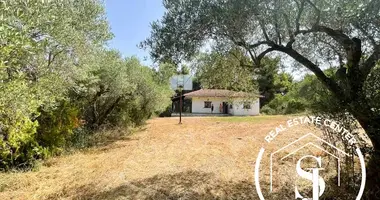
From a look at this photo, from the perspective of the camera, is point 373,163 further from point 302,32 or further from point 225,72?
point 225,72

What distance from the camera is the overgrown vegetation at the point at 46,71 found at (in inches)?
206

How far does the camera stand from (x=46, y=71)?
858cm

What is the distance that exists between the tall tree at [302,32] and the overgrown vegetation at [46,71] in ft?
8.44

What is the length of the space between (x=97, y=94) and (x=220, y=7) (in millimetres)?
11816

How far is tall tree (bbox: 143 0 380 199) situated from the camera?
5.29 meters

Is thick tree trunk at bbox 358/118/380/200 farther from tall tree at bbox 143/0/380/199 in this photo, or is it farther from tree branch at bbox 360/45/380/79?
tree branch at bbox 360/45/380/79

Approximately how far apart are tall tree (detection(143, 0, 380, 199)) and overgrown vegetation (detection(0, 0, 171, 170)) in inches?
101

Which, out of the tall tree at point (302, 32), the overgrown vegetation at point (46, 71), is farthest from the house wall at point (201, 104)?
the tall tree at point (302, 32)

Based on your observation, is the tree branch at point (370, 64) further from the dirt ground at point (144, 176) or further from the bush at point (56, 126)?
the bush at point (56, 126)

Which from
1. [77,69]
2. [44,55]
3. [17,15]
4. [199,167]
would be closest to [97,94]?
[77,69]

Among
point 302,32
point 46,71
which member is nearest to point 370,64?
point 302,32

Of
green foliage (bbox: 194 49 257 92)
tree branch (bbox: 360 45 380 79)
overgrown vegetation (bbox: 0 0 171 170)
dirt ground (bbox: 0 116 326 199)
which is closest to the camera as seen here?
overgrown vegetation (bbox: 0 0 171 170)

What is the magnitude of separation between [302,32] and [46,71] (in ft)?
25.0

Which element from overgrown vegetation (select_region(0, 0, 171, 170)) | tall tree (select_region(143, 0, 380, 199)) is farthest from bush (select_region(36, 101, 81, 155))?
tall tree (select_region(143, 0, 380, 199))
